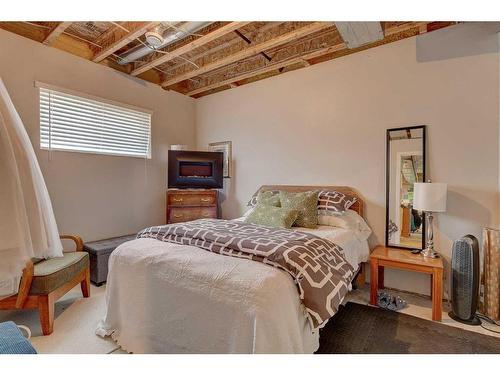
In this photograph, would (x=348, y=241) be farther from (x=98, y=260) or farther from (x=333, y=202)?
(x=98, y=260)

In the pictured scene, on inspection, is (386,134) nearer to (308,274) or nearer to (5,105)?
(308,274)

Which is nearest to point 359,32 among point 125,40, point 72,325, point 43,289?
point 125,40

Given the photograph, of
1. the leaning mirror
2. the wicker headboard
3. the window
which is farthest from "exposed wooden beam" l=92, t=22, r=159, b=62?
the leaning mirror

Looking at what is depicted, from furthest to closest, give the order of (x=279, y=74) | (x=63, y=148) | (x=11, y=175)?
1. (x=279, y=74)
2. (x=63, y=148)
3. (x=11, y=175)

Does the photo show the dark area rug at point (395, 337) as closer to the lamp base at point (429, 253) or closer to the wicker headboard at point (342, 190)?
the lamp base at point (429, 253)

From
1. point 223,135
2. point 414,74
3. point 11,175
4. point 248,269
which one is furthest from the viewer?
point 223,135

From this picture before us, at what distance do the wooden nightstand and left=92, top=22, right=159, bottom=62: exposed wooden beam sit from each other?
3.05 metres

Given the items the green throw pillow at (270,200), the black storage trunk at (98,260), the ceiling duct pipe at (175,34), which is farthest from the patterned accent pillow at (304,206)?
the black storage trunk at (98,260)

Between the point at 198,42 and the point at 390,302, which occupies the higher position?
the point at 198,42

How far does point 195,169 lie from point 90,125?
1.44 metres

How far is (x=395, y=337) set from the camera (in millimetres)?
1886

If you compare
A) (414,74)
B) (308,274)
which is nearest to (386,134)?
(414,74)
